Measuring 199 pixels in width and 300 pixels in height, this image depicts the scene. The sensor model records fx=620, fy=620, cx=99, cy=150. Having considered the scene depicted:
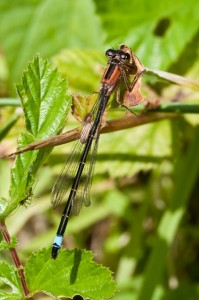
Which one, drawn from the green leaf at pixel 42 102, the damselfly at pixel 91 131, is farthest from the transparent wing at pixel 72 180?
the green leaf at pixel 42 102

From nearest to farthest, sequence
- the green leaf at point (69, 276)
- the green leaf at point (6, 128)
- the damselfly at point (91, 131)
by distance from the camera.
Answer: the green leaf at point (69, 276), the damselfly at point (91, 131), the green leaf at point (6, 128)

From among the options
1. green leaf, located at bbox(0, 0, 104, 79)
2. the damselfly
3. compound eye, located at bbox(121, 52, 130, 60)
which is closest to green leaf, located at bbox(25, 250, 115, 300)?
the damselfly

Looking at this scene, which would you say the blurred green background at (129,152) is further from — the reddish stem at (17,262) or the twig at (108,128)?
the reddish stem at (17,262)

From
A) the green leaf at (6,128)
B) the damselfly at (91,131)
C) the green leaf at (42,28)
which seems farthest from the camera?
the green leaf at (42,28)

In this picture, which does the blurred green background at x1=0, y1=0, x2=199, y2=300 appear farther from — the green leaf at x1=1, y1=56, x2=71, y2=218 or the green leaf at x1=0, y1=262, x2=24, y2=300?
the green leaf at x1=0, y1=262, x2=24, y2=300

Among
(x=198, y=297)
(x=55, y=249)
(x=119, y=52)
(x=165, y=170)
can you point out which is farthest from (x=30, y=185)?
(x=165, y=170)

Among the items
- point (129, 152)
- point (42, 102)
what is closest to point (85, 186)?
point (42, 102)

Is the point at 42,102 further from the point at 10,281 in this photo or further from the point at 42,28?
the point at 42,28
